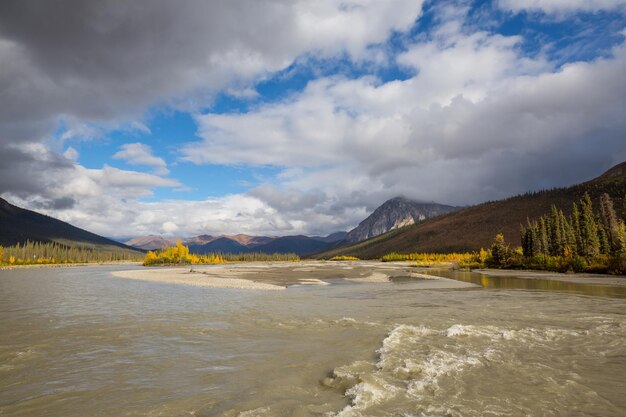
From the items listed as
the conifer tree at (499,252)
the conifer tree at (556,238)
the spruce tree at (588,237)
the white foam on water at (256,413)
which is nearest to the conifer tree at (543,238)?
the conifer tree at (556,238)

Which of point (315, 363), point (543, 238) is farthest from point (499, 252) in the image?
point (315, 363)

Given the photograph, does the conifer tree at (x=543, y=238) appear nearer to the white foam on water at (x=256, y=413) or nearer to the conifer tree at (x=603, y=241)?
the conifer tree at (x=603, y=241)

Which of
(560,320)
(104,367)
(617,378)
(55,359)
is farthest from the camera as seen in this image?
(560,320)

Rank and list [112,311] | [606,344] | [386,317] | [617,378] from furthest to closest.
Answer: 1. [112,311]
2. [386,317]
3. [606,344]
4. [617,378]

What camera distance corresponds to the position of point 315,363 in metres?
16.5

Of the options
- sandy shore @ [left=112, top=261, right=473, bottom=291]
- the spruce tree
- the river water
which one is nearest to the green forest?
the spruce tree

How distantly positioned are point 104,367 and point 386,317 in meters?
20.0

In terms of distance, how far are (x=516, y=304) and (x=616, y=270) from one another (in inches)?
2357

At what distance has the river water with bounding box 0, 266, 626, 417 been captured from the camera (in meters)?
11.5

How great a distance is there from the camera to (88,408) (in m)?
Answer: 11.5

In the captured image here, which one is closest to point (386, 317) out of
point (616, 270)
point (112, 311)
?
point (112, 311)

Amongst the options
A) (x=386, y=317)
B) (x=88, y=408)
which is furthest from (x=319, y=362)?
(x=386, y=317)

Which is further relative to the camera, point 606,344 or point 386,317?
point 386,317

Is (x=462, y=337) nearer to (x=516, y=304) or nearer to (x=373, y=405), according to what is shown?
(x=373, y=405)
